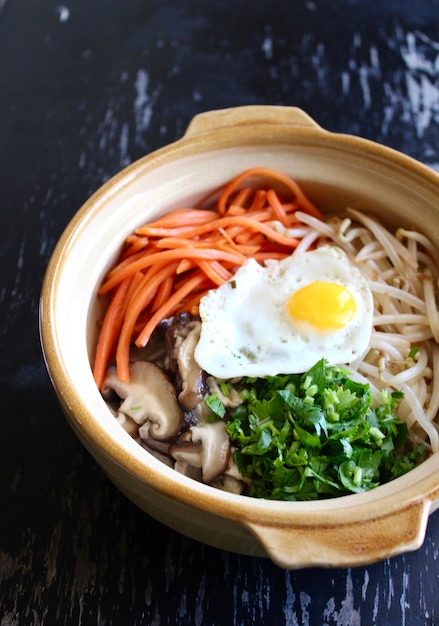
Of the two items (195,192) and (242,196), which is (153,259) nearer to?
(195,192)

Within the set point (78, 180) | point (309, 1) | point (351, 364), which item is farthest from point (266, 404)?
point (309, 1)

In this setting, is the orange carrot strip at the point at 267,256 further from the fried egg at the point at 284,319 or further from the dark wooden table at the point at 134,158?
the dark wooden table at the point at 134,158

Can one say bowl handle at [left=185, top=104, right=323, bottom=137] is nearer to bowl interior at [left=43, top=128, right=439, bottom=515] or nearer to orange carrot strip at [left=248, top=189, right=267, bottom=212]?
bowl interior at [left=43, top=128, right=439, bottom=515]

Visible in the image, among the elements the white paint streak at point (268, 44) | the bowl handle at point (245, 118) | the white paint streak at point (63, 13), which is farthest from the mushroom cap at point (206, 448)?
the white paint streak at point (63, 13)

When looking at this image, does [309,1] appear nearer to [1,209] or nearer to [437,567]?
[1,209]

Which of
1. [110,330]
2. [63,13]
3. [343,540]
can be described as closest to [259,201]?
[110,330]

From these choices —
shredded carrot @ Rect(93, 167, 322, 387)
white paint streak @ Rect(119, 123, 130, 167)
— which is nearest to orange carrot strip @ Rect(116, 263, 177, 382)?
shredded carrot @ Rect(93, 167, 322, 387)
